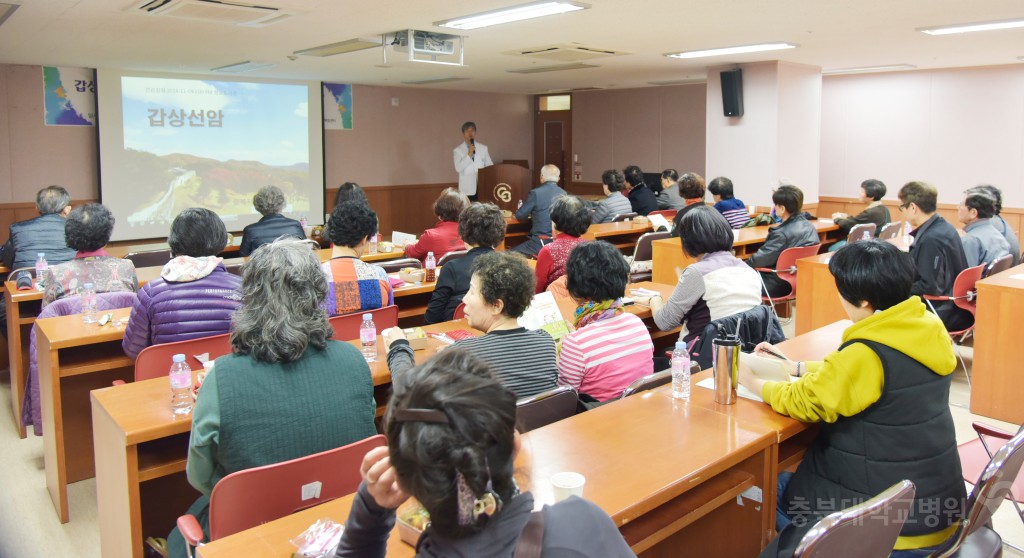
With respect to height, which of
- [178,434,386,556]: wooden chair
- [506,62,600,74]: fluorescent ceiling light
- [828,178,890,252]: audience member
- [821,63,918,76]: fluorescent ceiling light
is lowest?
[178,434,386,556]: wooden chair

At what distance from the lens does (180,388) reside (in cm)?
250

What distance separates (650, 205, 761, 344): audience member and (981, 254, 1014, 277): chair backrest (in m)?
2.40

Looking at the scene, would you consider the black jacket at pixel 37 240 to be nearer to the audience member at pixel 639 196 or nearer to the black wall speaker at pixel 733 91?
the audience member at pixel 639 196

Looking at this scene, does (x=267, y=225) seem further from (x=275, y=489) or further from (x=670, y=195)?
(x=670, y=195)

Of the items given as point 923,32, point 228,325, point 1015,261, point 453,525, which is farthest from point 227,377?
point 923,32

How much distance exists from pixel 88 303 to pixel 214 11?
2365 mm

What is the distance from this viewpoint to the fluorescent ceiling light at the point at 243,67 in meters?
8.71

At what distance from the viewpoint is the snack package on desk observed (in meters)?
1.62

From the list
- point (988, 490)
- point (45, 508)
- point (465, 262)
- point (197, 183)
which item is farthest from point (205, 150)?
point (988, 490)

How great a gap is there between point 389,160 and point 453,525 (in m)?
11.6

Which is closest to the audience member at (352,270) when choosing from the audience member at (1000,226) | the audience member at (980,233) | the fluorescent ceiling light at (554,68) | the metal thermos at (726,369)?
the metal thermos at (726,369)

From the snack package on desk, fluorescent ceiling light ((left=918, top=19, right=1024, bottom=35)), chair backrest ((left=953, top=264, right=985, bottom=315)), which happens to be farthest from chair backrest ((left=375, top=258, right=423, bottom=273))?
Answer: fluorescent ceiling light ((left=918, top=19, right=1024, bottom=35))

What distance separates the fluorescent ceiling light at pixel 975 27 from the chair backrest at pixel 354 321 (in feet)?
16.9

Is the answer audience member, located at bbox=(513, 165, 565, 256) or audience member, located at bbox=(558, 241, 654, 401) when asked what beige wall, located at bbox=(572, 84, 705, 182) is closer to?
audience member, located at bbox=(513, 165, 565, 256)
